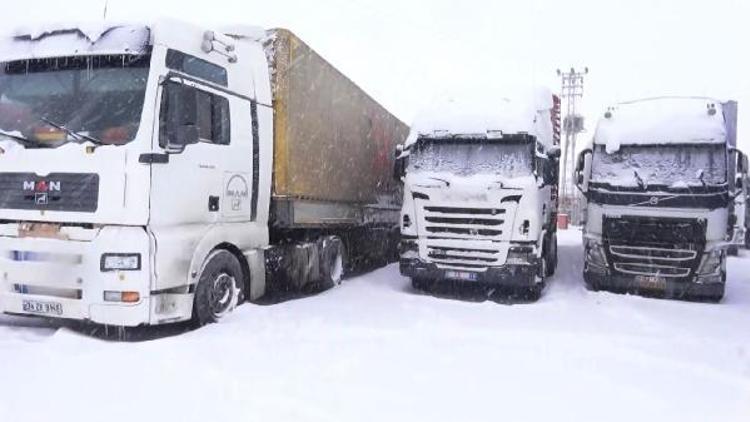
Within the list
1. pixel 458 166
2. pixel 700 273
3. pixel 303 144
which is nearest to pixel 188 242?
pixel 303 144

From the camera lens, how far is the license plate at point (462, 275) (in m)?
9.05

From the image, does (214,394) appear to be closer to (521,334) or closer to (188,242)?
(188,242)

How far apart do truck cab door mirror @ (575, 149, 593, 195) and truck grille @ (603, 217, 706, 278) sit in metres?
0.81

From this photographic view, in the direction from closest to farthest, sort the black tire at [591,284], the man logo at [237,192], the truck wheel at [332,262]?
the man logo at [237,192] → the truck wheel at [332,262] → the black tire at [591,284]

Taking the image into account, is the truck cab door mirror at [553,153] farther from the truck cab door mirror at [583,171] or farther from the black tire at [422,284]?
the black tire at [422,284]

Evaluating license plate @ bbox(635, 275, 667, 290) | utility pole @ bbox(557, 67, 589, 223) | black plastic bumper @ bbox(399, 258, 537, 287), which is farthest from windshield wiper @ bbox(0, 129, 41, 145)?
utility pole @ bbox(557, 67, 589, 223)

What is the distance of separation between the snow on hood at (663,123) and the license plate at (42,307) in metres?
8.28

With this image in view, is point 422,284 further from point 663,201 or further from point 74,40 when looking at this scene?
point 74,40

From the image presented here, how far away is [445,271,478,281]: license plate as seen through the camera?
905 centimetres

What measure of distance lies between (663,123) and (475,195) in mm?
3581

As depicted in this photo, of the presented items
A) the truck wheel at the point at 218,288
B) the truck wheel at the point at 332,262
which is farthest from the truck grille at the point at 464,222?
the truck wheel at the point at 218,288

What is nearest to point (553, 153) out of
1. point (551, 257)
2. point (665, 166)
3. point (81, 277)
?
point (665, 166)

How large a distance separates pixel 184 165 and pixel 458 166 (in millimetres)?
4536

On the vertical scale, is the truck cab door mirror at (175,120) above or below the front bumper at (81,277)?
above
